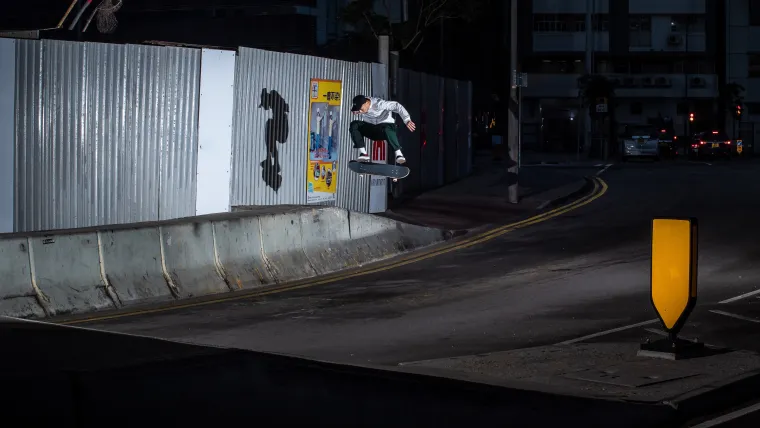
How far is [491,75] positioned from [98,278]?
6807 centimetres

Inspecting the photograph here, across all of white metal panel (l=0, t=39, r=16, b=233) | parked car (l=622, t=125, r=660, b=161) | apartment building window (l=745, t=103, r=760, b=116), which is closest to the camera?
white metal panel (l=0, t=39, r=16, b=233)

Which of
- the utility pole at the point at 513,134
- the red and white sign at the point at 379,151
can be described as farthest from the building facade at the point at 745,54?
the red and white sign at the point at 379,151

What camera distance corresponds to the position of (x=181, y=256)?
13969mm

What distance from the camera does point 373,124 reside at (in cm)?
1984

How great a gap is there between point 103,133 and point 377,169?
19.6 ft

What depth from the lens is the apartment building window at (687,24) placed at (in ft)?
257

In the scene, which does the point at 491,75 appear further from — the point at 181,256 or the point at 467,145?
the point at 181,256

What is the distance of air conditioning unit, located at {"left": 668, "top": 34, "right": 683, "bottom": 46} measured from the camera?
7812cm

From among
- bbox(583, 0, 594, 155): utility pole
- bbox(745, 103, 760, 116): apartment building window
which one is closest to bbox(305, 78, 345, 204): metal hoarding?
bbox(583, 0, 594, 155): utility pole

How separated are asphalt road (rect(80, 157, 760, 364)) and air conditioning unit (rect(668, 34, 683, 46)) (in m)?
60.5

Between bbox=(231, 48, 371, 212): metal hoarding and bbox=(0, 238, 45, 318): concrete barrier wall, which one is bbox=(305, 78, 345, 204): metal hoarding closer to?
bbox=(231, 48, 371, 212): metal hoarding

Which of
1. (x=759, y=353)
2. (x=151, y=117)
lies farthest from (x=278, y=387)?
(x=151, y=117)

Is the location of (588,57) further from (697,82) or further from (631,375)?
(631,375)

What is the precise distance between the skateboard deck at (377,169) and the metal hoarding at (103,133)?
4.31m
